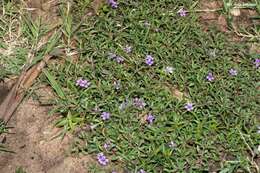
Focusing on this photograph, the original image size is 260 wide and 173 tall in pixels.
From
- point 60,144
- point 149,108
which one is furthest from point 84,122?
point 149,108

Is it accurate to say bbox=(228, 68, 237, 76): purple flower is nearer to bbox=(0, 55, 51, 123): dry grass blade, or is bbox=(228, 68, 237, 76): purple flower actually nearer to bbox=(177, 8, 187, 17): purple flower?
bbox=(177, 8, 187, 17): purple flower

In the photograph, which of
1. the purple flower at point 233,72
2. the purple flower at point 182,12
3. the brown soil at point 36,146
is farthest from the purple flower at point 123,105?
the purple flower at point 182,12

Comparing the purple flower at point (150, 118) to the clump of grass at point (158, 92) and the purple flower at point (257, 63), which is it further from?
the purple flower at point (257, 63)

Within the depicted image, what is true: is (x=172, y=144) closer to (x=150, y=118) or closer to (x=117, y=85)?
(x=150, y=118)

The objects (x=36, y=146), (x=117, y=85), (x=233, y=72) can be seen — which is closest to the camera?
(x=36, y=146)

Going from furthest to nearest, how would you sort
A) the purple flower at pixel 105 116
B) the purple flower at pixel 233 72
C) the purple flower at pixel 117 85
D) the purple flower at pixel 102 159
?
the purple flower at pixel 233 72 → the purple flower at pixel 117 85 → the purple flower at pixel 105 116 → the purple flower at pixel 102 159

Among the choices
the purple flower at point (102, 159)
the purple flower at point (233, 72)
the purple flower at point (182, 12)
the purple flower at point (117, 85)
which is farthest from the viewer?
the purple flower at point (182, 12)

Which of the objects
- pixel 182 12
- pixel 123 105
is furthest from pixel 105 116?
pixel 182 12

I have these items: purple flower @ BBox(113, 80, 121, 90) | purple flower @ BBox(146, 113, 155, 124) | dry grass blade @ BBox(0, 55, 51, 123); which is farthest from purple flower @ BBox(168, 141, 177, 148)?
dry grass blade @ BBox(0, 55, 51, 123)

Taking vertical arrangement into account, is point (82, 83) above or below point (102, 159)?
above

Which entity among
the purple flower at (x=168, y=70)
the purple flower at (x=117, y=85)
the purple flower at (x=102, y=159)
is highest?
the purple flower at (x=168, y=70)
